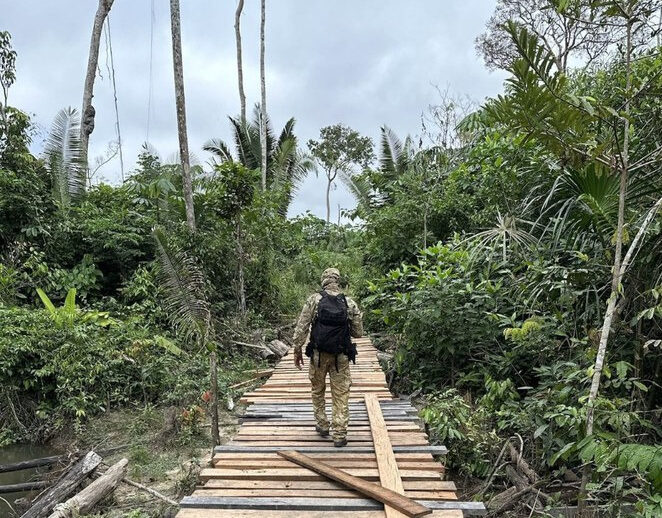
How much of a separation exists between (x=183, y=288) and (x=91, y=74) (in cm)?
966

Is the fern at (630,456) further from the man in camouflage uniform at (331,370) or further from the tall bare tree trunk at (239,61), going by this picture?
the tall bare tree trunk at (239,61)

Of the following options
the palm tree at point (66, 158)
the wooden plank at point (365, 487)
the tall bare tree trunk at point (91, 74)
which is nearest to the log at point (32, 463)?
the wooden plank at point (365, 487)

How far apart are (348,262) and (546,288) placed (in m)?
10.2

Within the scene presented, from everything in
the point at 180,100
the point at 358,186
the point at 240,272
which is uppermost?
the point at 180,100

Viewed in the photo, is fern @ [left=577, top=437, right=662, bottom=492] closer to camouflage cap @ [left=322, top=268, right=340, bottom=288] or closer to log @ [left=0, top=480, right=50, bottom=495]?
camouflage cap @ [left=322, top=268, right=340, bottom=288]

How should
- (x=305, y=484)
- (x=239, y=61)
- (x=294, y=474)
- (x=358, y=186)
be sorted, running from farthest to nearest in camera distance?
(x=239, y=61)
(x=358, y=186)
(x=294, y=474)
(x=305, y=484)

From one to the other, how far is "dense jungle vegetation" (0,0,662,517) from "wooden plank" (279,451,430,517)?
1103 mm

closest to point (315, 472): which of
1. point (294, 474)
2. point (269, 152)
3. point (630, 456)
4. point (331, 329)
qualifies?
point (294, 474)

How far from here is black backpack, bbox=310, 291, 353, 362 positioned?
160 inches

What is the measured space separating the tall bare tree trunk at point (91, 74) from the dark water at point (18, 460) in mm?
7889

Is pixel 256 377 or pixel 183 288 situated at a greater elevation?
pixel 183 288

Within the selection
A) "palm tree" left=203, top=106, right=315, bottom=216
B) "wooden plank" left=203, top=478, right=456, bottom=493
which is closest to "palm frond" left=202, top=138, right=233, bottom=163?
"palm tree" left=203, top=106, right=315, bottom=216

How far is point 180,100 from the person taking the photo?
28.5 ft

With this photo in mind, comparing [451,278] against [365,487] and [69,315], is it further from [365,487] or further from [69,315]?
[69,315]
